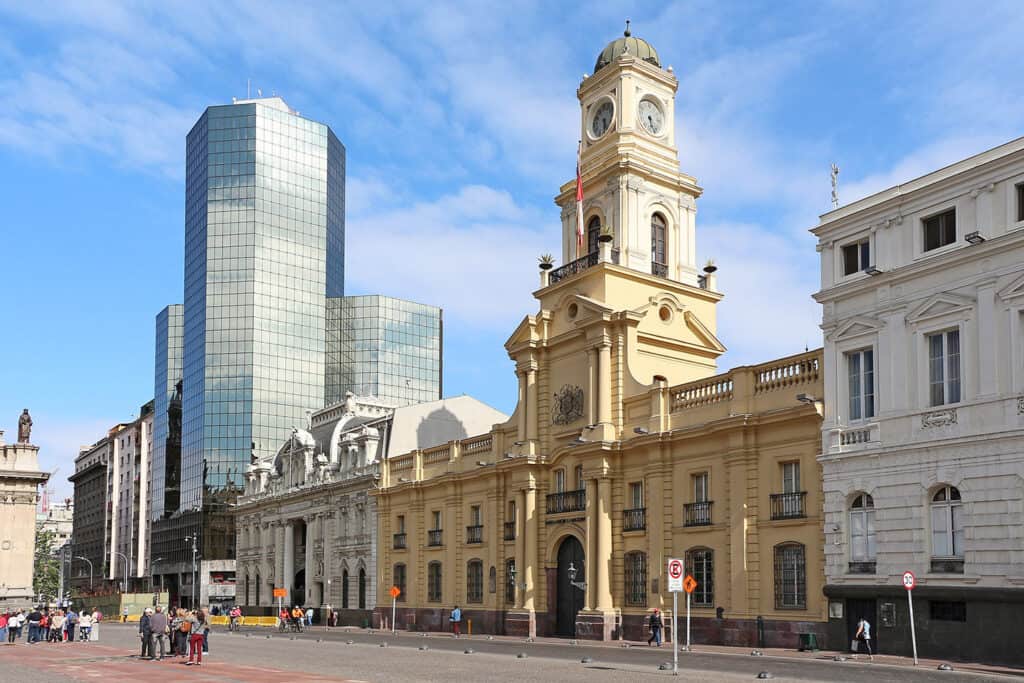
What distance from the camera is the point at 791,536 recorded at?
126 ft

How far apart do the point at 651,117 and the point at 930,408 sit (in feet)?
84.8

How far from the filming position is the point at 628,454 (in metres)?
46.9

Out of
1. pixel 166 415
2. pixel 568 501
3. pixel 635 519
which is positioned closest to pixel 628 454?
pixel 635 519

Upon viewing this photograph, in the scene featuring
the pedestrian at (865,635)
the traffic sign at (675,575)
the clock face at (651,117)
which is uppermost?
the clock face at (651,117)

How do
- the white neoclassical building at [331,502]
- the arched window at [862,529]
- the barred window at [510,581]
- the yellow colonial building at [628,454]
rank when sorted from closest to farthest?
the arched window at [862,529] → the yellow colonial building at [628,454] → the barred window at [510,581] → the white neoclassical building at [331,502]

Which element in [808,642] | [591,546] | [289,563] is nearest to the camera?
[808,642]

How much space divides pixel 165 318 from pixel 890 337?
136783 millimetres

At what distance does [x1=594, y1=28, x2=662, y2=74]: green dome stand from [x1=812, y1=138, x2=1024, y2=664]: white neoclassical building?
20.2 meters

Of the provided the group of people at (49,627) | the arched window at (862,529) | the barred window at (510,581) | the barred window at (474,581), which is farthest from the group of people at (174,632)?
the barred window at (474,581)

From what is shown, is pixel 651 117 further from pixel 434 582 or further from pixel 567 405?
pixel 434 582

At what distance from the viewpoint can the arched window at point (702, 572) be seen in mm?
42125

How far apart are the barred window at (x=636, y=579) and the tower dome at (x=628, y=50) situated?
2393cm

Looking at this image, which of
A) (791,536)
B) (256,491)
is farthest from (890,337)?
(256,491)

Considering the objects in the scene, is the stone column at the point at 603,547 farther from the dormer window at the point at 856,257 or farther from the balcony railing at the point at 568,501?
the dormer window at the point at 856,257
